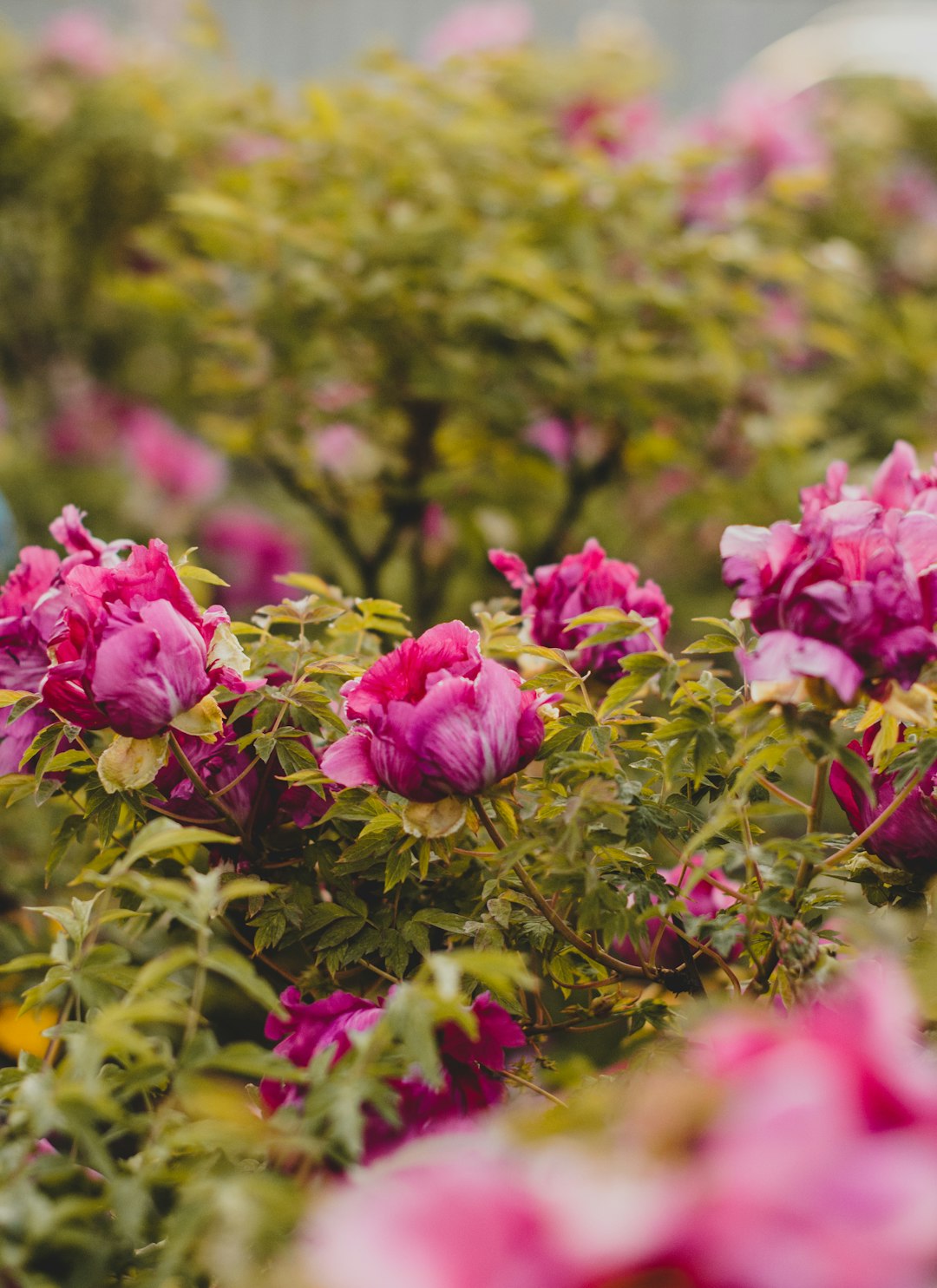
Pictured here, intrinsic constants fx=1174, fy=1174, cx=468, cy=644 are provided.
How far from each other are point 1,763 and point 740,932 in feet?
1.24

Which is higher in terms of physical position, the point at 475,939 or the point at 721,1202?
the point at 721,1202

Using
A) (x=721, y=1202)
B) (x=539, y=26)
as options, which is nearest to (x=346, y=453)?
(x=721, y=1202)

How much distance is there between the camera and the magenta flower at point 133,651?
51cm

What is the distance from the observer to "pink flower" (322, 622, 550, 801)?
1.66 ft

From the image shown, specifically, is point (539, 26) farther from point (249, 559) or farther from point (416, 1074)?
point (416, 1074)

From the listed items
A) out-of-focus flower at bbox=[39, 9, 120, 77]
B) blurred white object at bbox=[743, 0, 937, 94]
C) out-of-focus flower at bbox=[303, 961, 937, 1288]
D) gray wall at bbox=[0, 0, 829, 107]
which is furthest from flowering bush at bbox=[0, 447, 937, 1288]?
gray wall at bbox=[0, 0, 829, 107]

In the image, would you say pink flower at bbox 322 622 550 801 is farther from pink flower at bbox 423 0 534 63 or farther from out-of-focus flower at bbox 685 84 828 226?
pink flower at bbox 423 0 534 63

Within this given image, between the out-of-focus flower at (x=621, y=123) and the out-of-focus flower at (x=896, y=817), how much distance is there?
4.37ft

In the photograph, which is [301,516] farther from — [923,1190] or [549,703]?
[923,1190]

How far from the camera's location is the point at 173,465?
209cm

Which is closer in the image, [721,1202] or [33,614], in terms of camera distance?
[721,1202]

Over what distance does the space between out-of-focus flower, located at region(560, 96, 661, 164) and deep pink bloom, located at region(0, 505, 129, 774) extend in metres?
1.29

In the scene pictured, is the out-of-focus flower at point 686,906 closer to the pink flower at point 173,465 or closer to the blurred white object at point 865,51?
the blurred white object at point 865,51

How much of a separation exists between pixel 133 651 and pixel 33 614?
12 cm
